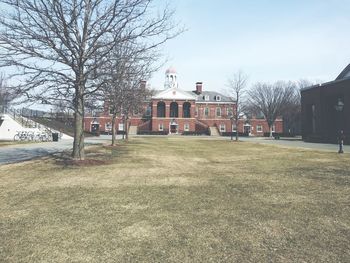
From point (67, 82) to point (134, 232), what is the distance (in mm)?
11238

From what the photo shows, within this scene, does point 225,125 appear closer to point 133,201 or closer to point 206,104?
point 206,104

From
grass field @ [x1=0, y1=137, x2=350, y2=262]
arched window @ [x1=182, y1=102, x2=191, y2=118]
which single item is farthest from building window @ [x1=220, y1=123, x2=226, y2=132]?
grass field @ [x1=0, y1=137, x2=350, y2=262]

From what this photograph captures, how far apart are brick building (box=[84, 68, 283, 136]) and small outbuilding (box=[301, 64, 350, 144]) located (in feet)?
108

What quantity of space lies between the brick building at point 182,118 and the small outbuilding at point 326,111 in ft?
108

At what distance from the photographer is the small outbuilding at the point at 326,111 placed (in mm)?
41062

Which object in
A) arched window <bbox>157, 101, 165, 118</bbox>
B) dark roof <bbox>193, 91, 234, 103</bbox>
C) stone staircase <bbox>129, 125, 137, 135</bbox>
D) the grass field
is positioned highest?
dark roof <bbox>193, 91, 234, 103</bbox>

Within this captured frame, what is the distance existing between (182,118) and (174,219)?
79.0m

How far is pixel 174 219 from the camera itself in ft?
21.5

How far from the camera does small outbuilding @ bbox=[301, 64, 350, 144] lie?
4106cm

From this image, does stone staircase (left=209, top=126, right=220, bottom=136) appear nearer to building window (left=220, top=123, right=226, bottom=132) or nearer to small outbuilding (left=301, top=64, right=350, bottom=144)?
building window (left=220, top=123, right=226, bottom=132)

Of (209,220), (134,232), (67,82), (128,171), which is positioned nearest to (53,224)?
(134,232)

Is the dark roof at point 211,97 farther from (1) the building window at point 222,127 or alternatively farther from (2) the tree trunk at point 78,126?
(2) the tree trunk at point 78,126

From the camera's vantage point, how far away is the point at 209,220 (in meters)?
6.49

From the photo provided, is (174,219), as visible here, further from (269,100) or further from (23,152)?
(269,100)
